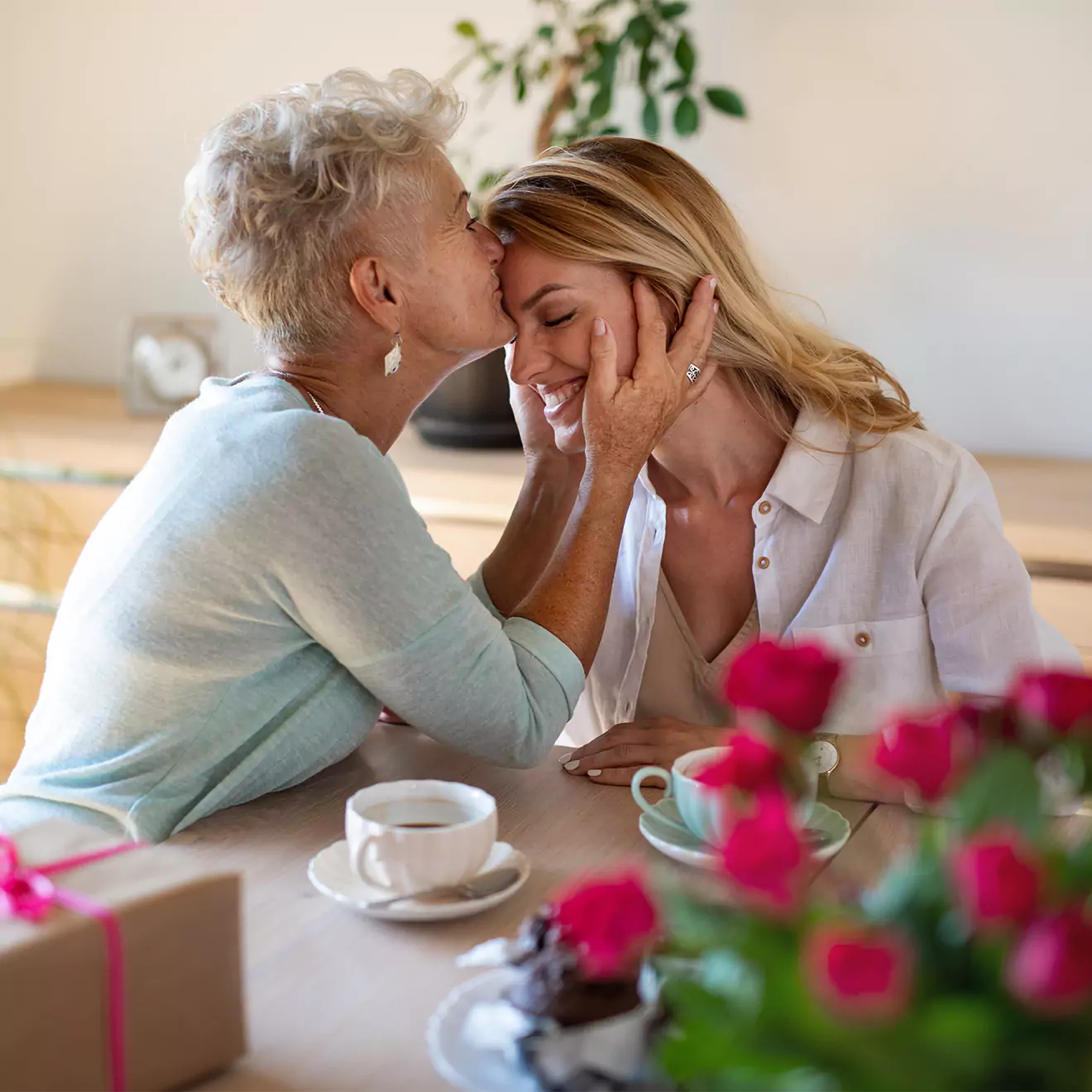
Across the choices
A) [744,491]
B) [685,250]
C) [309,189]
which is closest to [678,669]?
[744,491]

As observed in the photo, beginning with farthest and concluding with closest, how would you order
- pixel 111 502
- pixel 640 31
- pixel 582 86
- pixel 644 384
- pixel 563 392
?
pixel 111 502
pixel 582 86
pixel 640 31
pixel 563 392
pixel 644 384

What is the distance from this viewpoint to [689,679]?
170 centimetres

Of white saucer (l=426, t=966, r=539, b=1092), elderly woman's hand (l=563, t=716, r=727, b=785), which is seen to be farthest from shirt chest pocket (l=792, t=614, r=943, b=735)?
white saucer (l=426, t=966, r=539, b=1092)

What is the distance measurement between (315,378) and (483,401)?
1230mm

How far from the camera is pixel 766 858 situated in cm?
47

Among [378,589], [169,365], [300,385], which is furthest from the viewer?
[169,365]

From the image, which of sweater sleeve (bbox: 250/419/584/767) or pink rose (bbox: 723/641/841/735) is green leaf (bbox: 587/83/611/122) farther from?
pink rose (bbox: 723/641/841/735)

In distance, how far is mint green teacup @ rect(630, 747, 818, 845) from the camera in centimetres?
108

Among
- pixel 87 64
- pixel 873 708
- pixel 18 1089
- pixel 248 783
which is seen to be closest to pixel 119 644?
pixel 248 783

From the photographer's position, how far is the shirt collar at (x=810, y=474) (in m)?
1.65

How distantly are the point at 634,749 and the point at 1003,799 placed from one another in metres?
0.83

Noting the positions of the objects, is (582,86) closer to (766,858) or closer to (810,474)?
(810,474)

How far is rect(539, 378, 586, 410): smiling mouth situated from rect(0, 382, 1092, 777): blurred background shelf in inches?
29.5

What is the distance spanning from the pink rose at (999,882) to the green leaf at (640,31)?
91.6 inches
